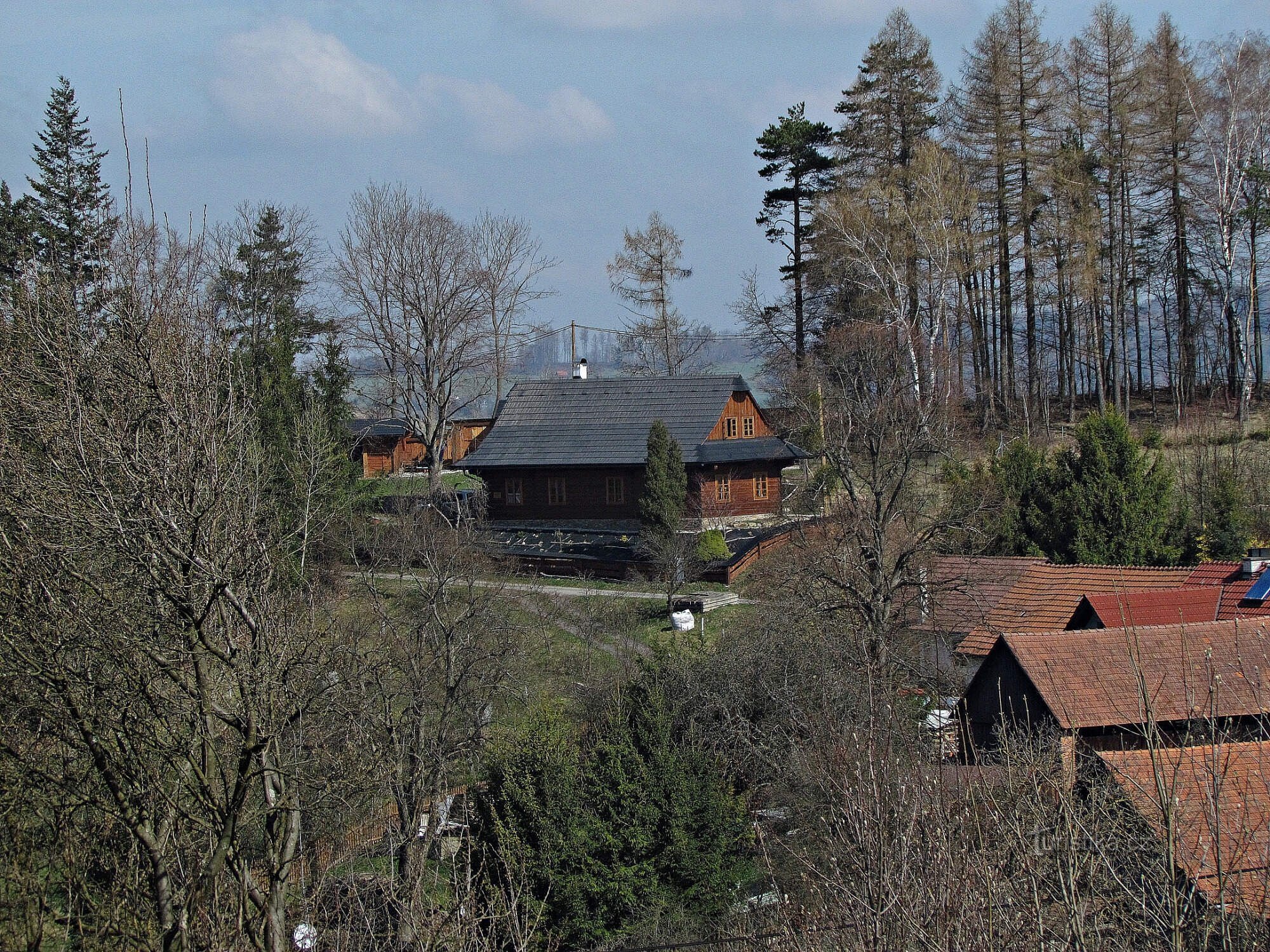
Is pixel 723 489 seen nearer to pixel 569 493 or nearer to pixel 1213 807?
pixel 569 493

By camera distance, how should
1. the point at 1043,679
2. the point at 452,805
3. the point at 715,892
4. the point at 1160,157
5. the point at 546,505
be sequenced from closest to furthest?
the point at 715,892 < the point at 452,805 < the point at 1043,679 < the point at 1160,157 < the point at 546,505

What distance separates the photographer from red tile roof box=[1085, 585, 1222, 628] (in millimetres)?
17984

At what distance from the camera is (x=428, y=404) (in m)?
36.0

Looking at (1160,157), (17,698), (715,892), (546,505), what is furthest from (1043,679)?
(1160,157)

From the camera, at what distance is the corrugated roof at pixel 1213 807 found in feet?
14.0

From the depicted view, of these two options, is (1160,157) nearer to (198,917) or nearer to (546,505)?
(546,505)

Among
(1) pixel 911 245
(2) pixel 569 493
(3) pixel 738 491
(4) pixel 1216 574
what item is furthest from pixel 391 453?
(4) pixel 1216 574

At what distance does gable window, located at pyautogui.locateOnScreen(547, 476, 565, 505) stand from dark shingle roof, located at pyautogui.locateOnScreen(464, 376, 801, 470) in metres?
0.81

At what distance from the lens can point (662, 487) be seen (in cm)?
2816

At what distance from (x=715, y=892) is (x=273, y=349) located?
17964 mm

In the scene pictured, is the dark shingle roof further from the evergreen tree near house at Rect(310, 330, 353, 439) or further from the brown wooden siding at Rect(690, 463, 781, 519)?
the evergreen tree near house at Rect(310, 330, 353, 439)

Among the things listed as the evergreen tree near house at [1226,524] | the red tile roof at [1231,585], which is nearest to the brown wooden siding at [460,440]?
the evergreen tree near house at [1226,524]

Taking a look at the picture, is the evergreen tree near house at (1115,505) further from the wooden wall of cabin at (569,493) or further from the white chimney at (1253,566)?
the wooden wall of cabin at (569,493)

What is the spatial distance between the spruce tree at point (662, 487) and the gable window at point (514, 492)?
6855 mm
